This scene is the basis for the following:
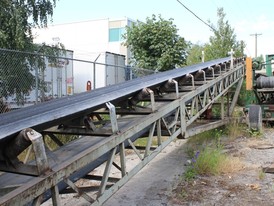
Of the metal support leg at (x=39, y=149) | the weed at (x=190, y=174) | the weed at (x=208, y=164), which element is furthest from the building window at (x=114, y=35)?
the metal support leg at (x=39, y=149)

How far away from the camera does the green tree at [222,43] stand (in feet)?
67.2

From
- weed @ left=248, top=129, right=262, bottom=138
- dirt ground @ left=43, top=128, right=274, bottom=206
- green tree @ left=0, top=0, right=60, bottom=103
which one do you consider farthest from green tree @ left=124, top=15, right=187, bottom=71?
dirt ground @ left=43, top=128, right=274, bottom=206

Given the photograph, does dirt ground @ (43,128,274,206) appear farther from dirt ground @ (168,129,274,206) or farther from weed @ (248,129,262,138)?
weed @ (248,129,262,138)

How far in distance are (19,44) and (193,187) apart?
8.94m

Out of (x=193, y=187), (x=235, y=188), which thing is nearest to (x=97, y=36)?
(x=193, y=187)

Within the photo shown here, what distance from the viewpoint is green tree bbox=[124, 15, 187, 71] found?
19.8m

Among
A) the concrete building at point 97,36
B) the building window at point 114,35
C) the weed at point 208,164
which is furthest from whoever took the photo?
the building window at point 114,35

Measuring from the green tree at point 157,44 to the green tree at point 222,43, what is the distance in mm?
1845

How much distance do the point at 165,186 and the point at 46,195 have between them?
3152 millimetres

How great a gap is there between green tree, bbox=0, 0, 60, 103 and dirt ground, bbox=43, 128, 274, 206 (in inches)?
189

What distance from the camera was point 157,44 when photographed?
65.2 ft

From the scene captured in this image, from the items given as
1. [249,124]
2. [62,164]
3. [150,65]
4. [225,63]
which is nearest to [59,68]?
[150,65]

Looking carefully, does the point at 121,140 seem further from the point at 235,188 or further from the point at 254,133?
the point at 254,133

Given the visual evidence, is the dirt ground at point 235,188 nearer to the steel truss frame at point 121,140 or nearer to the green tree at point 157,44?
the steel truss frame at point 121,140
